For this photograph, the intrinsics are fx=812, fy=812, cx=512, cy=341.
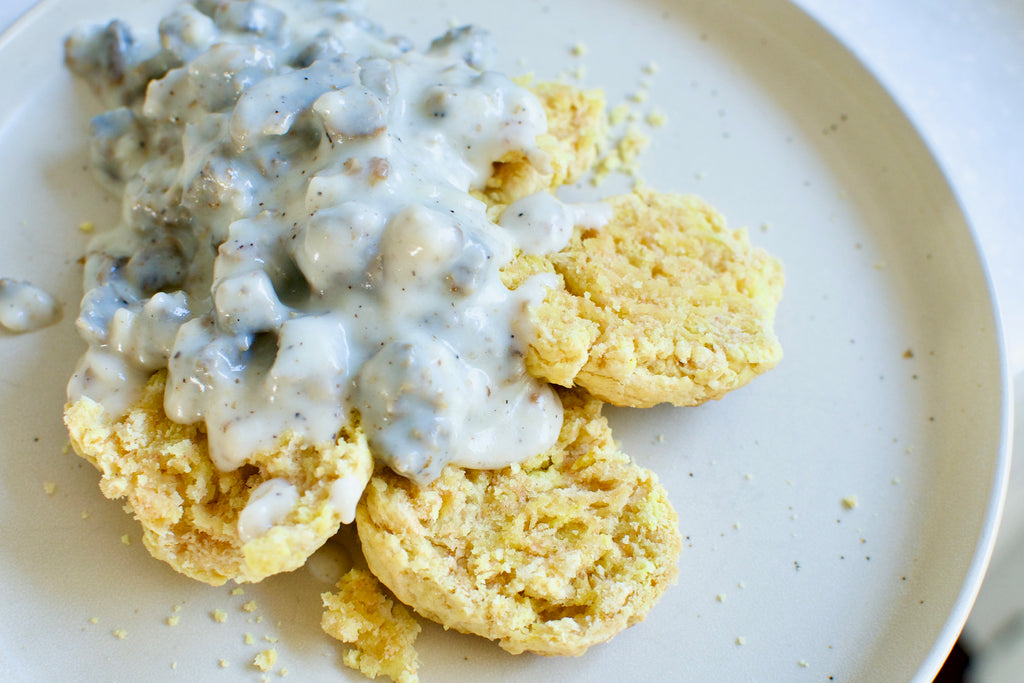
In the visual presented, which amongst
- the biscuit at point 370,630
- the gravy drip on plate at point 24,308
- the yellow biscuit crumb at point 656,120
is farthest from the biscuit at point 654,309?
the gravy drip on plate at point 24,308

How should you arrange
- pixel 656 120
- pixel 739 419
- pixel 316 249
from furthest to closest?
1. pixel 656 120
2. pixel 739 419
3. pixel 316 249

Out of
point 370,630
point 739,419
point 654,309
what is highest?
point 654,309

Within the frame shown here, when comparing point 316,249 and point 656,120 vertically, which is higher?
point 656,120

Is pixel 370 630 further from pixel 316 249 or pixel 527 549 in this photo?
pixel 316 249

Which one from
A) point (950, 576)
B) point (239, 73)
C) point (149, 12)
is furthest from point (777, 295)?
point (149, 12)

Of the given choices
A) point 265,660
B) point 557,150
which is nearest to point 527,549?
point 265,660

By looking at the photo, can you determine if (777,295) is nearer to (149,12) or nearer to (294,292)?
(294,292)

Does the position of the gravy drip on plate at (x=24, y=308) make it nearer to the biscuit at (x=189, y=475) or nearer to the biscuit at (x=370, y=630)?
the biscuit at (x=189, y=475)
